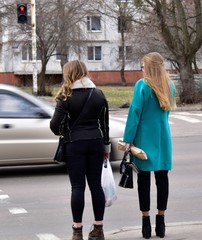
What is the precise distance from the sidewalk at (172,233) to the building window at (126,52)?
52709 mm

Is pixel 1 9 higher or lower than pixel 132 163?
higher

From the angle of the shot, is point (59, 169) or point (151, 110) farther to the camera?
point (59, 169)

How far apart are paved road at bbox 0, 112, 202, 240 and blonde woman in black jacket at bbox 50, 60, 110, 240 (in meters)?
0.92

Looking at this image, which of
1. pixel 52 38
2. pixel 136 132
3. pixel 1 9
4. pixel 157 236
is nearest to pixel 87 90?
pixel 136 132

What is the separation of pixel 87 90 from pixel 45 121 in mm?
5002

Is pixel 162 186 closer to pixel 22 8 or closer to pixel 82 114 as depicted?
pixel 82 114

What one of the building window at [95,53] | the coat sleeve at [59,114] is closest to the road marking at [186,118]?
the coat sleeve at [59,114]

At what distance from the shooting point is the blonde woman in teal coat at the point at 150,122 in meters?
5.57

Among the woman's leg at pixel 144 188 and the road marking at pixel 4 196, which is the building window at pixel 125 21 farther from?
the woman's leg at pixel 144 188

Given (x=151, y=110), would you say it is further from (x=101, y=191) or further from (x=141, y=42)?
(x=141, y=42)

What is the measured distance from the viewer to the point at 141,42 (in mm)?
53156

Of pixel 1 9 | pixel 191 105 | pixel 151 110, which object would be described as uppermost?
pixel 1 9

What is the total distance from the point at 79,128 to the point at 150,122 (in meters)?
0.68

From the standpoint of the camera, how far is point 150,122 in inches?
221
